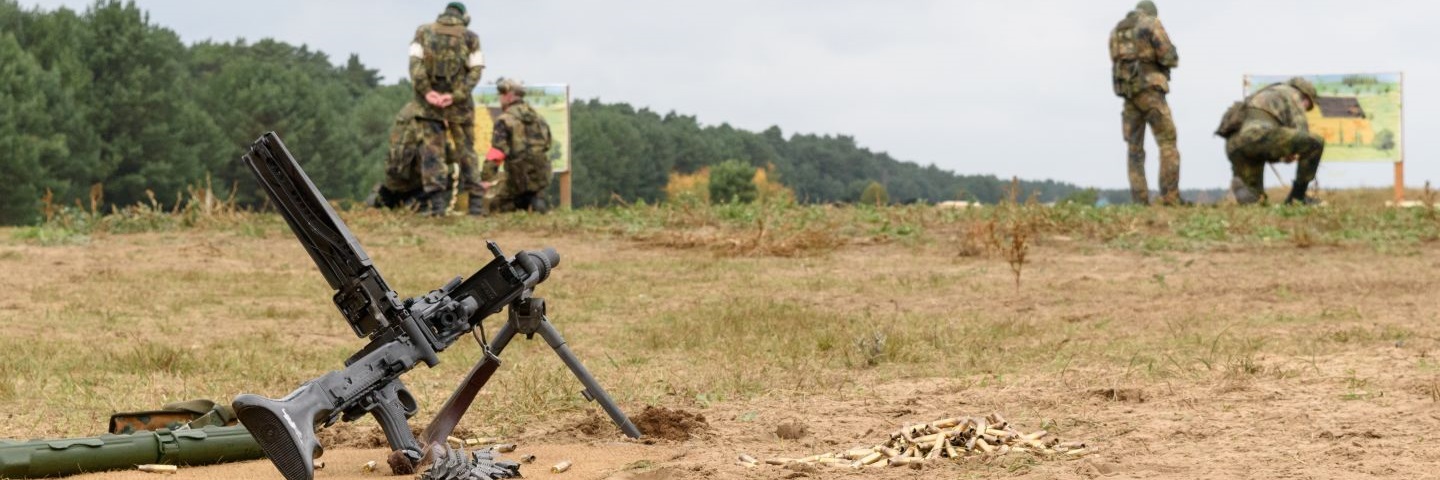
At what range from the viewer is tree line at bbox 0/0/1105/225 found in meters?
44.2

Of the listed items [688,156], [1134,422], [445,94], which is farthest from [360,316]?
[688,156]

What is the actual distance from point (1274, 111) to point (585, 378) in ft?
50.0

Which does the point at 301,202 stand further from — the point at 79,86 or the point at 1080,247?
the point at 79,86

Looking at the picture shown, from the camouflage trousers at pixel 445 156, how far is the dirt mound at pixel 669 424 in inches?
461

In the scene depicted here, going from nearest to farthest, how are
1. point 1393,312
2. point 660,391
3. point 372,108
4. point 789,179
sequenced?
point 660,391 < point 1393,312 < point 372,108 < point 789,179

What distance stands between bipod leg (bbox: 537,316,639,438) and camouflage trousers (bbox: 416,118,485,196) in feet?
39.1

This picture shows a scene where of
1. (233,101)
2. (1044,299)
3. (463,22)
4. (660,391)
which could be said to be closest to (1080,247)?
(1044,299)

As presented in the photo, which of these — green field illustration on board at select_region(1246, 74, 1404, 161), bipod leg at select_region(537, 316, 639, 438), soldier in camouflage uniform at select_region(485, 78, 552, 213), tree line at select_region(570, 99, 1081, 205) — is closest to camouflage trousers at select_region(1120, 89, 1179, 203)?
Answer: green field illustration on board at select_region(1246, 74, 1404, 161)

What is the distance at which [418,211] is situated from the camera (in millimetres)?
19172

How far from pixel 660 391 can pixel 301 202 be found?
3.14 metres

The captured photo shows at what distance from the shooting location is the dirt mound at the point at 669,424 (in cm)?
693

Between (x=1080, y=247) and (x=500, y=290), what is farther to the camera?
(x=1080, y=247)

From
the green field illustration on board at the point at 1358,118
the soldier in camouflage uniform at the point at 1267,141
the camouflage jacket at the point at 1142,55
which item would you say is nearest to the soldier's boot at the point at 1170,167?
the soldier in camouflage uniform at the point at 1267,141

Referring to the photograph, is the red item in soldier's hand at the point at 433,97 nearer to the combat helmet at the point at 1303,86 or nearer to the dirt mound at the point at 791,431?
the combat helmet at the point at 1303,86
